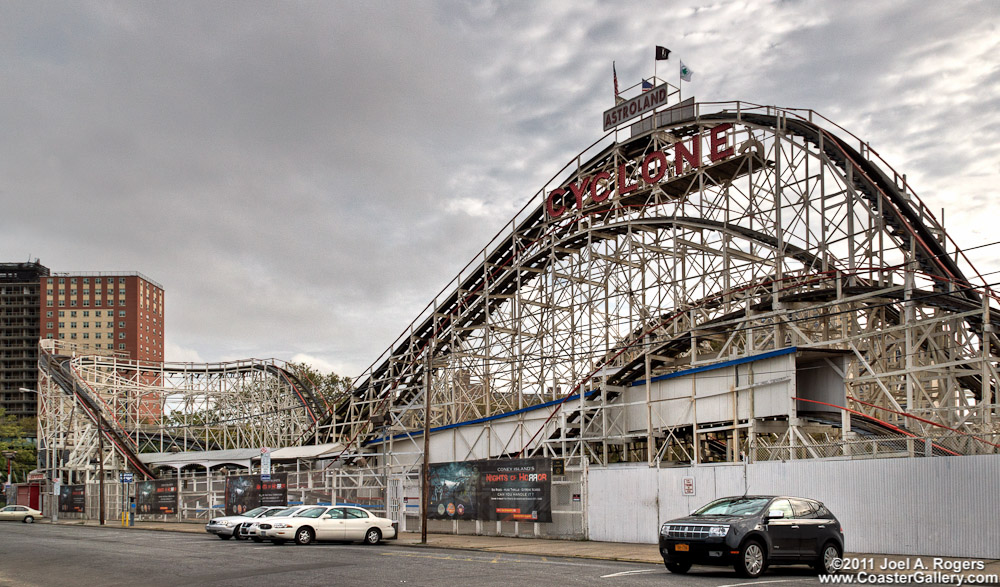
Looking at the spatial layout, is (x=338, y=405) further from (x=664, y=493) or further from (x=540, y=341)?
(x=664, y=493)

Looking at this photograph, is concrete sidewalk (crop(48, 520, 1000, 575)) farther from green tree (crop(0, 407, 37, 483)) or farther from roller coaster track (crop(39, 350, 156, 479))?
green tree (crop(0, 407, 37, 483))

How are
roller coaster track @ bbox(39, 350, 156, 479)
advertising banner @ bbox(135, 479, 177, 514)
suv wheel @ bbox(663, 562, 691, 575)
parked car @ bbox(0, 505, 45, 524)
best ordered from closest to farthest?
suv wheel @ bbox(663, 562, 691, 575) < advertising banner @ bbox(135, 479, 177, 514) < parked car @ bbox(0, 505, 45, 524) < roller coaster track @ bbox(39, 350, 156, 479)

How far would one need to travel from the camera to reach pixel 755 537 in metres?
16.1

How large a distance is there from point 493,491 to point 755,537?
15326 mm

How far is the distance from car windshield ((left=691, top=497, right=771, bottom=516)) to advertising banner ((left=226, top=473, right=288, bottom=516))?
27.3m

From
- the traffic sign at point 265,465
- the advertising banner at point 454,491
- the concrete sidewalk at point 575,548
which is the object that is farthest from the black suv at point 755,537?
the traffic sign at point 265,465

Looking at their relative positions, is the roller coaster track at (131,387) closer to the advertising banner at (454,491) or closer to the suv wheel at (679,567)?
the advertising banner at (454,491)

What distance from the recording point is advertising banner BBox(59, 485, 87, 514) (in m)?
57.1

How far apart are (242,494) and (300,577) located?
28585mm

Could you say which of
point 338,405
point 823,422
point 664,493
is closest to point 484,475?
point 664,493

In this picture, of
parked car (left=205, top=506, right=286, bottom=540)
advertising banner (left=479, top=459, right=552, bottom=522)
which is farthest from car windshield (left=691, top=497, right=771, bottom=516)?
parked car (left=205, top=506, right=286, bottom=540)

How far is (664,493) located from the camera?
25.1m

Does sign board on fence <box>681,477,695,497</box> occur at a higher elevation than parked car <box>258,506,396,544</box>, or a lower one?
higher

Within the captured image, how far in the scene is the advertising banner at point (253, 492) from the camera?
4103 centimetres
